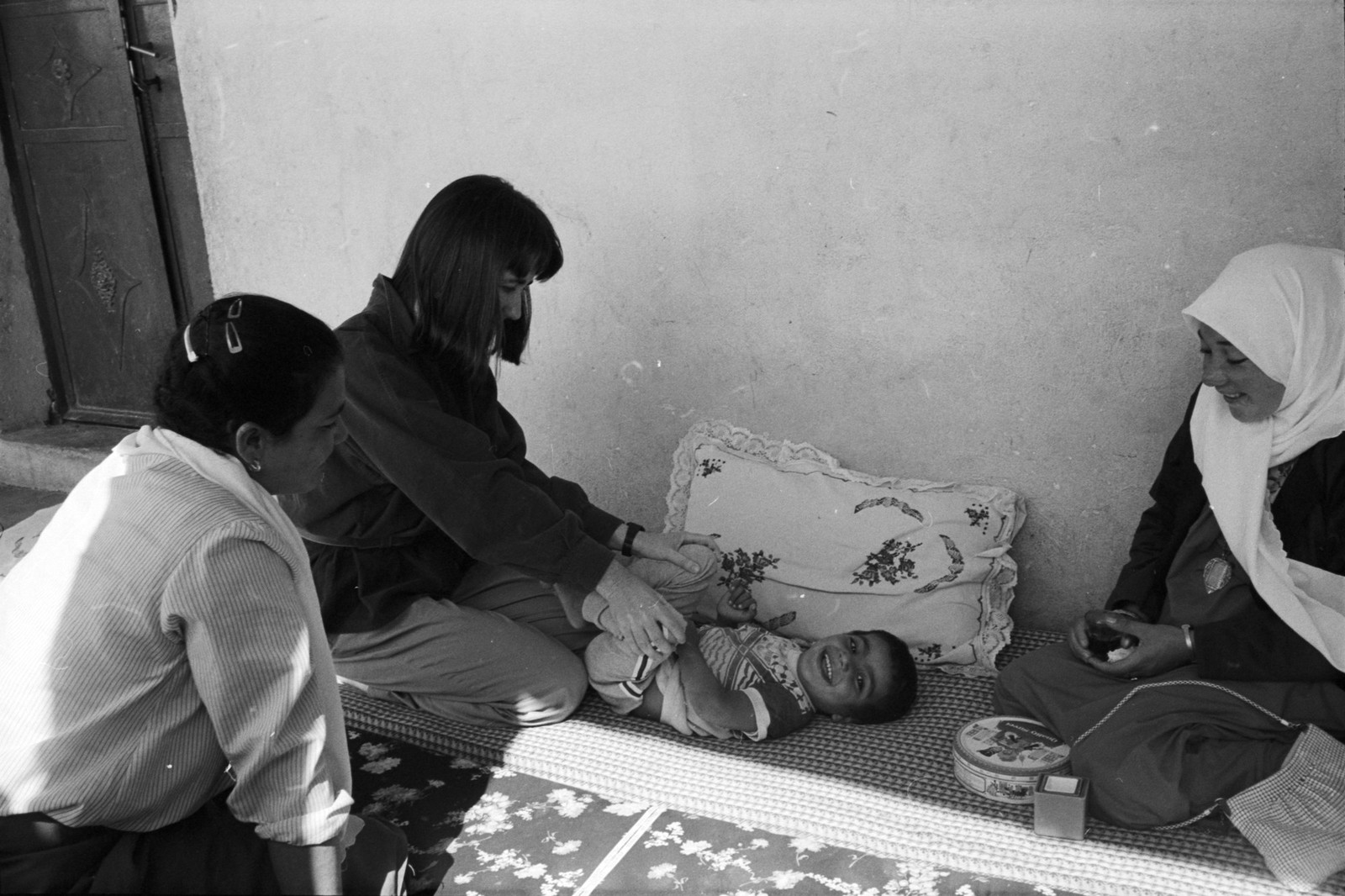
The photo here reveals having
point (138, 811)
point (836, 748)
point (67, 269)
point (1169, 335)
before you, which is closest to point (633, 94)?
point (1169, 335)

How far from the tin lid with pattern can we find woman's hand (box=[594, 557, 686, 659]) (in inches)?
27.3

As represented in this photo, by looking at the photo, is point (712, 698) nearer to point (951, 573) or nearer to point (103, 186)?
point (951, 573)

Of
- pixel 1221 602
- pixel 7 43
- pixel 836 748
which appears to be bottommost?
pixel 836 748

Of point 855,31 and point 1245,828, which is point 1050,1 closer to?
point 855,31

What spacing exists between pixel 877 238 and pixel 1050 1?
0.74 m

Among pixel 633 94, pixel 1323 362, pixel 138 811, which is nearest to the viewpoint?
pixel 138 811

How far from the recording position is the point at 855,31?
129 inches

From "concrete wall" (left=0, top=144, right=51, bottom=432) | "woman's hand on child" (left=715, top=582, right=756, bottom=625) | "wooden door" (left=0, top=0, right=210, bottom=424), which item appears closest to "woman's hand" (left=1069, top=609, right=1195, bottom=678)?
"woman's hand on child" (left=715, top=582, right=756, bottom=625)

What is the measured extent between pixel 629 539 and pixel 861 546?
25.6 inches

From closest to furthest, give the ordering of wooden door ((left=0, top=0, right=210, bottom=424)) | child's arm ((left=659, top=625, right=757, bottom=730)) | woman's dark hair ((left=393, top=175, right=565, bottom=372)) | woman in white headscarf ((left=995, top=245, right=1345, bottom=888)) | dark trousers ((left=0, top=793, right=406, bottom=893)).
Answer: dark trousers ((left=0, top=793, right=406, bottom=893))
woman in white headscarf ((left=995, top=245, right=1345, bottom=888))
woman's dark hair ((left=393, top=175, right=565, bottom=372))
child's arm ((left=659, top=625, right=757, bottom=730))
wooden door ((left=0, top=0, right=210, bottom=424))

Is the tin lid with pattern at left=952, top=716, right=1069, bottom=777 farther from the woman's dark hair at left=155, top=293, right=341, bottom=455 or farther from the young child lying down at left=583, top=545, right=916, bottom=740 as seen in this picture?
the woman's dark hair at left=155, top=293, right=341, bottom=455

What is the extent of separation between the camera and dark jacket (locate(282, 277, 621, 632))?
2.77m

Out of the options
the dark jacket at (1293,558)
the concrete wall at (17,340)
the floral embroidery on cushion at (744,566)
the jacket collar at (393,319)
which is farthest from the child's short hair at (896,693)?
the concrete wall at (17,340)

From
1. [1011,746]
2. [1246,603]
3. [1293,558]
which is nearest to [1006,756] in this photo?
[1011,746]
